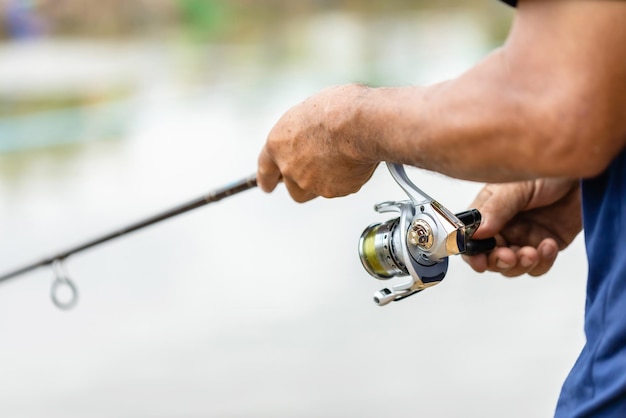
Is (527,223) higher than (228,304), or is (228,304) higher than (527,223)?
(228,304)

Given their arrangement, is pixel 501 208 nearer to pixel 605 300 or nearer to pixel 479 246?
pixel 479 246

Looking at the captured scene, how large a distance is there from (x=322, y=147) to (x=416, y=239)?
18 centimetres

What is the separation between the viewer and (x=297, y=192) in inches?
58.2

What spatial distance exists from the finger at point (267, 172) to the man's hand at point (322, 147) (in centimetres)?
1

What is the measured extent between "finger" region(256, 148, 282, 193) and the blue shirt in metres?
0.51

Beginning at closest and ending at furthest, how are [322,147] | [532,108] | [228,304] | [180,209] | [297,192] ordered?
[532,108] → [322,147] → [297,192] → [180,209] → [228,304]

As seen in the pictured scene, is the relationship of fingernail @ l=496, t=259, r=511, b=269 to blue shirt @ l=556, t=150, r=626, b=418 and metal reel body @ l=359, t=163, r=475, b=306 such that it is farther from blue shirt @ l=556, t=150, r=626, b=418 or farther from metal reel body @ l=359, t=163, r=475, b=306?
blue shirt @ l=556, t=150, r=626, b=418

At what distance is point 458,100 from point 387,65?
28.4ft

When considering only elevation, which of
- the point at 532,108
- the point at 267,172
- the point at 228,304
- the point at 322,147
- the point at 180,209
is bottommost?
the point at 532,108

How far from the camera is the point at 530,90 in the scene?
3.21 ft

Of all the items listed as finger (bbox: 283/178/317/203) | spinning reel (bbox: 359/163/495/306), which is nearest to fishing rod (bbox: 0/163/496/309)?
spinning reel (bbox: 359/163/495/306)

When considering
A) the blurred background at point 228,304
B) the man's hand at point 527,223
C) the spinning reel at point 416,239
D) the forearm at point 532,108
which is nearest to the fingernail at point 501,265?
the man's hand at point 527,223

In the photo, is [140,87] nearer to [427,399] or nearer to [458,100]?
[427,399]

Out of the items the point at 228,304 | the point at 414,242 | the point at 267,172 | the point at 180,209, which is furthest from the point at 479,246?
the point at 228,304
